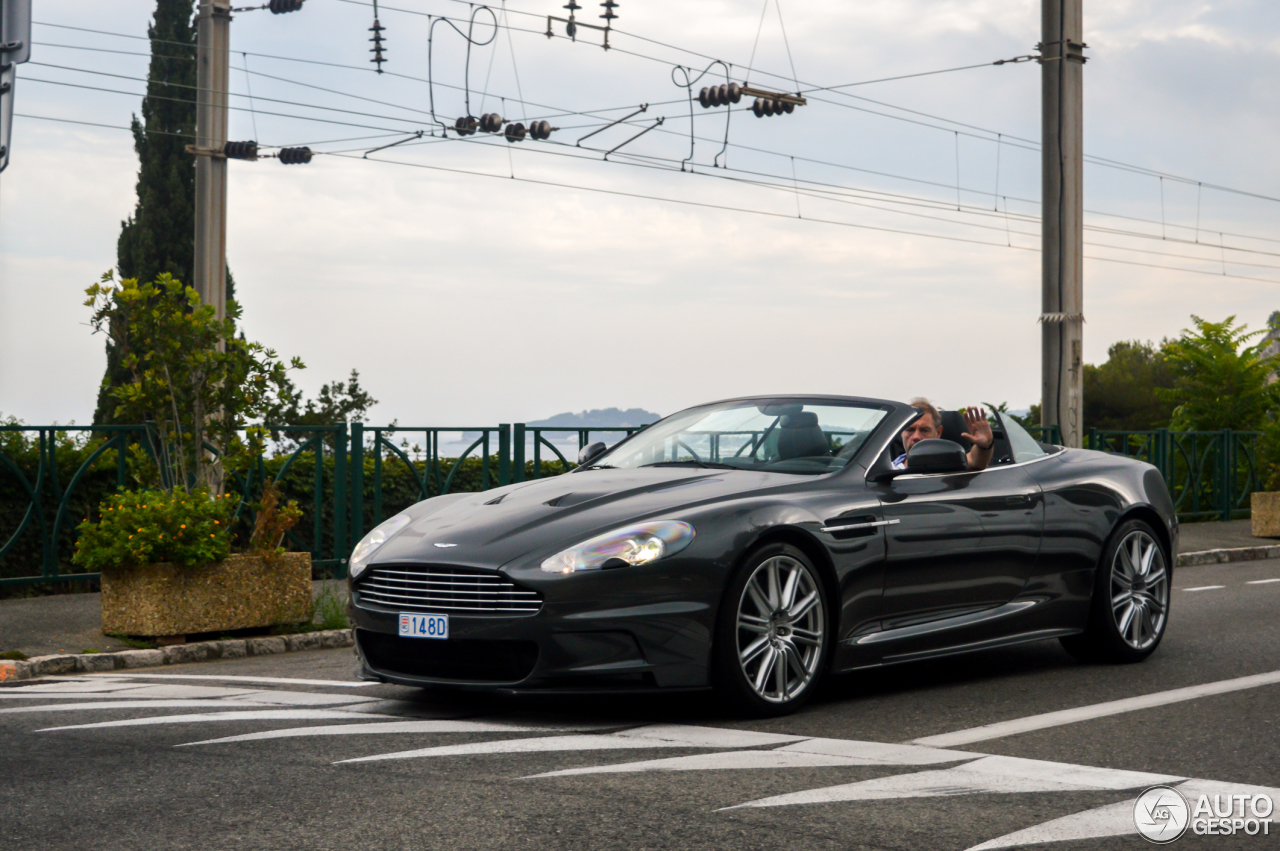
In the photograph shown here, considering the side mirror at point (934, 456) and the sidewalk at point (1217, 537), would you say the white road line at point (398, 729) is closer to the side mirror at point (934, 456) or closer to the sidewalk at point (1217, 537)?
the side mirror at point (934, 456)

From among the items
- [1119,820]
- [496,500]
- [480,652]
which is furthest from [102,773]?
[1119,820]

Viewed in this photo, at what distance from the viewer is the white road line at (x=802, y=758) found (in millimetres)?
5266

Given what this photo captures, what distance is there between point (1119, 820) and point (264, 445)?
7.69 meters

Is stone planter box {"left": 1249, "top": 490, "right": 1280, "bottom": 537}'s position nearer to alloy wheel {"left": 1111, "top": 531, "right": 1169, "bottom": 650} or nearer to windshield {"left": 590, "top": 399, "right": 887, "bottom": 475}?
alloy wheel {"left": 1111, "top": 531, "right": 1169, "bottom": 650}

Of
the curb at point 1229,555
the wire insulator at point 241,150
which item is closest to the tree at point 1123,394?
the curb at point 1229,555

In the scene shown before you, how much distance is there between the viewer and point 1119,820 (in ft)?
14.9

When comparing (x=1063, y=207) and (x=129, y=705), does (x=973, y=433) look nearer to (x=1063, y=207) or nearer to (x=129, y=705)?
(x=129, y=705)

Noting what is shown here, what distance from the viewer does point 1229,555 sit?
18.2 metres

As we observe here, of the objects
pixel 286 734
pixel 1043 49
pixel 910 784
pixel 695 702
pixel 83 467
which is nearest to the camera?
pixel 910 784

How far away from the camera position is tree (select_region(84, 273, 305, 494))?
1047cm

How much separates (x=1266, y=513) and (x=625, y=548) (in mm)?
16433

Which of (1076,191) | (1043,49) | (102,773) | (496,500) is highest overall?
(1043,49)

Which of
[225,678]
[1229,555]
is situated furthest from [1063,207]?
[225,678]

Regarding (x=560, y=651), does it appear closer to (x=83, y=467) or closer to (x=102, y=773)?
(x=102, y=773)
